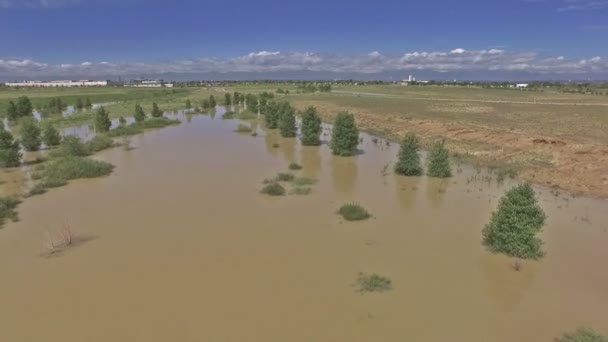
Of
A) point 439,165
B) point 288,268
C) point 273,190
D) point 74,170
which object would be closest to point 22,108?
point 74,170

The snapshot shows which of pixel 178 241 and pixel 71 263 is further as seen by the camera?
pixel 178 241

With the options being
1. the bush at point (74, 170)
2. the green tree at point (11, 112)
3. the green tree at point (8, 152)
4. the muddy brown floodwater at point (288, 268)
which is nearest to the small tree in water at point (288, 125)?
the bush at point (74, 170)

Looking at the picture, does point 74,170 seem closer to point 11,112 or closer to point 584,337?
point 584,337

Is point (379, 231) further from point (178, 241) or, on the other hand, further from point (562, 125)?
point (562, 125)

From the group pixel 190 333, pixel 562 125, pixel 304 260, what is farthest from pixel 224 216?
pixel 562 125

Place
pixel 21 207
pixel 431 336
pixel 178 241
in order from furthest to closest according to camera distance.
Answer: pixel 21 207 < pixel 178 241 < pixel 431 336

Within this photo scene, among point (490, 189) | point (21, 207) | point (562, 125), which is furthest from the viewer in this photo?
point (562, 125)

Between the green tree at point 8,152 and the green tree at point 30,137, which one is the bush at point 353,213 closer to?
the green tree at point 8,152
